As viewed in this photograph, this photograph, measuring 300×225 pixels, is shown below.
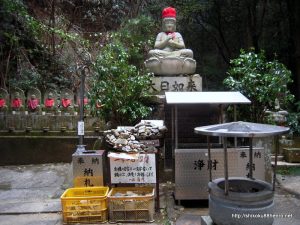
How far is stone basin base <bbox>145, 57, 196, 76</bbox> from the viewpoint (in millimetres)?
9597

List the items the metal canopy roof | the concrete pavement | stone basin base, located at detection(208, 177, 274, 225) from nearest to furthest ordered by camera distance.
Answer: stone basin base, located at detection(208, 177, 274, 225) → the concrete pavement → the metal canopy roof

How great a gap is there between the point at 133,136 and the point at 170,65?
372 centimetres

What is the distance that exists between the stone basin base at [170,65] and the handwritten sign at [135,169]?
407cm

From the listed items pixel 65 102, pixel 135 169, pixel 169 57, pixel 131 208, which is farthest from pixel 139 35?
pixel 131 208

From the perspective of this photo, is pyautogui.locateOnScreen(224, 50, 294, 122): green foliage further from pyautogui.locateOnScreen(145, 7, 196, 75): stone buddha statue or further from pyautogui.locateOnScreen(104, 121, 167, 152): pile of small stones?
pyautogui.locateOnScreen(104, 121, 167, 152): pile of small stones

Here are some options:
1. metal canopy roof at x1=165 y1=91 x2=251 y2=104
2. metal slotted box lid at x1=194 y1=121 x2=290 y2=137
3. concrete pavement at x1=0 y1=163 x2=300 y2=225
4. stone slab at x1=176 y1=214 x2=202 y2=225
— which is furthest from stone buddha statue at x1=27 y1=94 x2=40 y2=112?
metal slotted box lid at x1=194 y1=121 x2=290 y2=137

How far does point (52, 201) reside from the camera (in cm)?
674

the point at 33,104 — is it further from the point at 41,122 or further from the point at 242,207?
the point at 242,207

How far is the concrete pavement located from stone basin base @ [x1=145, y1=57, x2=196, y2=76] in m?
3.15

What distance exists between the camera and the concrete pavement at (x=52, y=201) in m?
5.78

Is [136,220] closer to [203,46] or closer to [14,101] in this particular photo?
[14,101]

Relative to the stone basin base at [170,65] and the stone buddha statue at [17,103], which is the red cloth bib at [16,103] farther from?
the stone basin base at [170,65]

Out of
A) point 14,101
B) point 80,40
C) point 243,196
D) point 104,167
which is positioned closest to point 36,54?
point 80,40

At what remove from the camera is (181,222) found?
561cm
